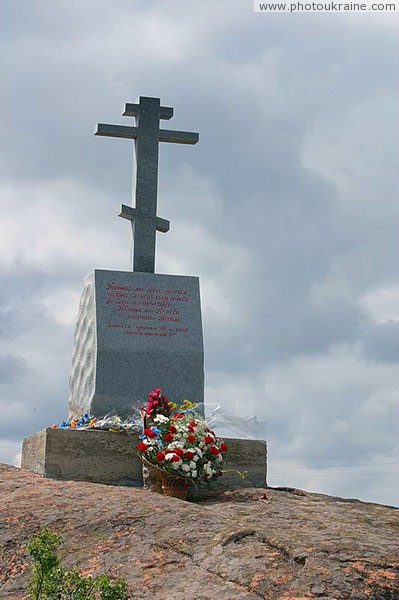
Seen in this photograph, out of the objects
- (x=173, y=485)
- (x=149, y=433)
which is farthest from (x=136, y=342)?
(x=173, y=485)

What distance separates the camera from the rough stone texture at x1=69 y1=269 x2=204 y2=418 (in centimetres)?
1260

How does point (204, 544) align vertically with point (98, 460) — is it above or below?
below

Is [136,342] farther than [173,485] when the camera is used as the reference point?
Yes

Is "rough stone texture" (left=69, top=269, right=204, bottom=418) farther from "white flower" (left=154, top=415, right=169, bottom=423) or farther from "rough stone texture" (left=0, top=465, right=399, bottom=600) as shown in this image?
"rough stone texture" (left=0, top=465, right=399, bottom=600)

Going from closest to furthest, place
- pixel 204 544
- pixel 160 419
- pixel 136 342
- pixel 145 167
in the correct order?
pixel 204 544 < pixel 160 419 < pixel 136 342 < pixel 145 167

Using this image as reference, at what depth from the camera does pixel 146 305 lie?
1309 centimetres

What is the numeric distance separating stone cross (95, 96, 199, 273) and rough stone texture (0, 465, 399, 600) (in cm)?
497

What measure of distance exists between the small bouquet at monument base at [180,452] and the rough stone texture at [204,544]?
558 millimetres

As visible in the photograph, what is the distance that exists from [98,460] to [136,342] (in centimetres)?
222

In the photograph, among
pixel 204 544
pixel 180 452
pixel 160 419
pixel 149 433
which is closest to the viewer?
pixel 204 544

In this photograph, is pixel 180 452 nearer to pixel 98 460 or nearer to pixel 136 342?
pixel 98 460

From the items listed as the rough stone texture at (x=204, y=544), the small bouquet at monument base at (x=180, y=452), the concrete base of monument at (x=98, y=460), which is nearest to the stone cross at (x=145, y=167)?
the concrete base of monument at (x=98, y=460)

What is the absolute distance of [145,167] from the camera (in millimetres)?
14047

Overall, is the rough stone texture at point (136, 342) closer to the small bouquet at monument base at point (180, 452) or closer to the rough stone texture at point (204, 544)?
the small bouquet at monument base at point (180, 452)
